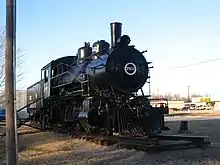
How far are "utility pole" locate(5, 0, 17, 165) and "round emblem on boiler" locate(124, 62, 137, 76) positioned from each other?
8.13 meters

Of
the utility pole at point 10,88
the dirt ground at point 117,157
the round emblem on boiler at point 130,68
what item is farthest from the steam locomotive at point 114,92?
the utility pole at point 10,88

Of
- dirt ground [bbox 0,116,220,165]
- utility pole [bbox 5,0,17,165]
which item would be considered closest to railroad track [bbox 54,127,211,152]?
dirt ground [bbox 0,116,220,165]

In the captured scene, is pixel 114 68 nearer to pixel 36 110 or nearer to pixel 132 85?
pixel 132 85

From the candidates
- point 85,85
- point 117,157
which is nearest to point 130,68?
point 85,85

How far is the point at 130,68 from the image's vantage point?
Answer: 50.2 ft

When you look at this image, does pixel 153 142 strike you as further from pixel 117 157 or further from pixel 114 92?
pixel 114 92

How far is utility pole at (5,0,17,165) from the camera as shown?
7.36 m

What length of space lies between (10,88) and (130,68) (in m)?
8.42

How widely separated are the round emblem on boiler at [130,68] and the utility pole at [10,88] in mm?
8135

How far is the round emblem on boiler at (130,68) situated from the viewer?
15.2 metres

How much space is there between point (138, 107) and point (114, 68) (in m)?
1.85

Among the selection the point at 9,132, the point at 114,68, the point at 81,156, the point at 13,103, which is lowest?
the point at 81,156

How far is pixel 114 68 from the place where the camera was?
1497cm

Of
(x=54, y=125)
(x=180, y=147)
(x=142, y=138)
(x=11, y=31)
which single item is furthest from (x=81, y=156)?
(x=54, y=125)
